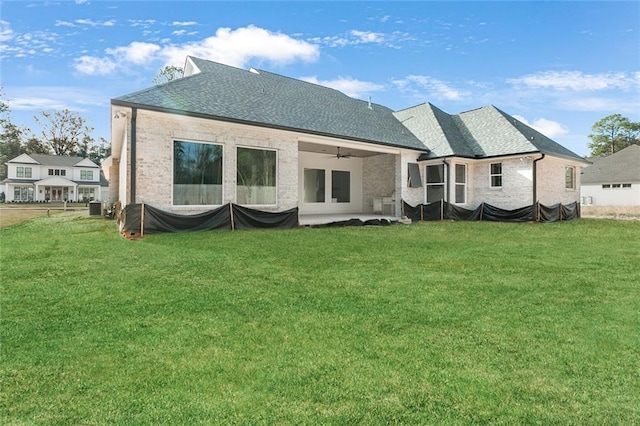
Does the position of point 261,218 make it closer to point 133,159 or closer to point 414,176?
point 133,159

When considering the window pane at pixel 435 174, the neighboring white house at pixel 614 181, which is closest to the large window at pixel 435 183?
the window pane at pixel 435 174

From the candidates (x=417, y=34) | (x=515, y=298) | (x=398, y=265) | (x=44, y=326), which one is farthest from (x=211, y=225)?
(x=417, y=34)

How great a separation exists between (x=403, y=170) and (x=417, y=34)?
5.73m

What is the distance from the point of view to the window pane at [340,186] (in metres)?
18.8

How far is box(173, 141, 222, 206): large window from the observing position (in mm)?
10484

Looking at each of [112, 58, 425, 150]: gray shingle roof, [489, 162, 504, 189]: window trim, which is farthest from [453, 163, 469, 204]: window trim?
→ [112, 58, 425, 150]: gray shingle roof

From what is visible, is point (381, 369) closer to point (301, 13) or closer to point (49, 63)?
point (301, 13)

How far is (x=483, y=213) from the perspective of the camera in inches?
646

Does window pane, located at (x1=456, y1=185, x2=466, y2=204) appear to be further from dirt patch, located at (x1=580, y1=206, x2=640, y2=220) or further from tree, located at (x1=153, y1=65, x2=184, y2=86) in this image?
tree, located at (x1=153, y1=65, x2=184, y2=86)

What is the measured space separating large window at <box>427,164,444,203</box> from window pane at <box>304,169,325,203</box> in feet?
17.7

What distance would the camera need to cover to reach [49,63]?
15461 millimetres

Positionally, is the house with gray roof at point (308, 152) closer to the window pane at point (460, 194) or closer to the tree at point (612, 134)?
the window pane at point (460, 194)

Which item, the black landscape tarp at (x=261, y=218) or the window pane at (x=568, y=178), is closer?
the black landscape tarp at (x=261, y=218)

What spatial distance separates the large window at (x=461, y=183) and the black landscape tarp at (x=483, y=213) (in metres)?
0.87
